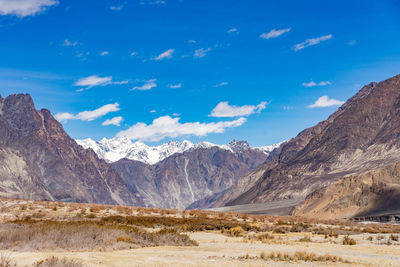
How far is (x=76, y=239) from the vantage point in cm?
2206

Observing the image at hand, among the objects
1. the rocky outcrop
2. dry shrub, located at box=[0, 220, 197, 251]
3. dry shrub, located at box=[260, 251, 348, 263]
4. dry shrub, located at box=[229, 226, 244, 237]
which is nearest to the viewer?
dry shrub, located at box=[260, 251, 348, 263]

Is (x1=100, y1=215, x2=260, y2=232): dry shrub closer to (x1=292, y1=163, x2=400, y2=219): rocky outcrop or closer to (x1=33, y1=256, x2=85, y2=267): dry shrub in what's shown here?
(x1=33, y1=256, x2=85, y2=267): dry shrub

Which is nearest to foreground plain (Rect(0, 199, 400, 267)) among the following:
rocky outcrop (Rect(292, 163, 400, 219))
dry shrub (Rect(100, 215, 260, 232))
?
dry shrub (Rect(100, 215, 260, 232))

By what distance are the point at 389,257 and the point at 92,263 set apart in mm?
13084

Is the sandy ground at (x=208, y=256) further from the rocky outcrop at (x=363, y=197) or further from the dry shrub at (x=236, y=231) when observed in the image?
the rocky outcrop at (x=363, y=197)

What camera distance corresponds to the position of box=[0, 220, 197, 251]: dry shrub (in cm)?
2119

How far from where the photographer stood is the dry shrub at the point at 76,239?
2119 centimetres

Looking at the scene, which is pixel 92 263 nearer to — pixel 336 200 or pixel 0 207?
pixel 0 207

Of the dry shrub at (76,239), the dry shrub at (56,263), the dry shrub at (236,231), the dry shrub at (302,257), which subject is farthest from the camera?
the dry shrub at (236,231)

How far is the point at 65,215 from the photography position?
3953cm

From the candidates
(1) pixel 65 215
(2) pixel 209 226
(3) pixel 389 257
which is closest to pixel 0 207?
(1) pixel 65 215

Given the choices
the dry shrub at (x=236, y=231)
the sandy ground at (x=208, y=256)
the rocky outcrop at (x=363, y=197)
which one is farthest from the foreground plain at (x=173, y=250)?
the rocky outcrop at (x=363, y=197)

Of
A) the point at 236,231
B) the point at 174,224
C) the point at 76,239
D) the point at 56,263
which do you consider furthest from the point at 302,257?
the point at 174,224

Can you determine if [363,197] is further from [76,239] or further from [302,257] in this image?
[76,239]
